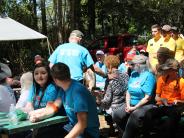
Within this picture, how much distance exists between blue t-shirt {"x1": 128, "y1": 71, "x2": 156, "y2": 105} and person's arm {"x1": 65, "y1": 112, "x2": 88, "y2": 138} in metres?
2.10

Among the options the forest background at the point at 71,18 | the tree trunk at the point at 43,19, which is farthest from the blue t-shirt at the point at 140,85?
the tree trunk at the point at 43,19

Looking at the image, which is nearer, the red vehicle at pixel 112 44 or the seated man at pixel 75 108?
the seated man at pixel 75 108

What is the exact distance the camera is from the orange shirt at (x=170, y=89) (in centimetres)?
607

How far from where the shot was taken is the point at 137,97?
6.27m

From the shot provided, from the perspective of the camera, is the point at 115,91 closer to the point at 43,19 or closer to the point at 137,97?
the point at 137,97

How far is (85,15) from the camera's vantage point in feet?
93.6

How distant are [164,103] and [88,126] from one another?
2.11 m

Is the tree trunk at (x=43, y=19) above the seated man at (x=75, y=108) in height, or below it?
below

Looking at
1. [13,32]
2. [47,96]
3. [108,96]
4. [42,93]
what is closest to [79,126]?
[47,96]

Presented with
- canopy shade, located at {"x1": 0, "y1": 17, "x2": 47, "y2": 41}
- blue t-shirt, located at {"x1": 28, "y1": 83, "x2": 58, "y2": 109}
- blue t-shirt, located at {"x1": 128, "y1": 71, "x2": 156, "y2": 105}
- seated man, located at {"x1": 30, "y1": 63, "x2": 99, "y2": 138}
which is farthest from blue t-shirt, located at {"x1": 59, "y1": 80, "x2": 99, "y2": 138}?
canopy shade, located at {"x1": 0, "y1": 17, "x2": 47, "y2": 41}

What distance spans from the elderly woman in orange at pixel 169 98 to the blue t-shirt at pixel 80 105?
179 cm

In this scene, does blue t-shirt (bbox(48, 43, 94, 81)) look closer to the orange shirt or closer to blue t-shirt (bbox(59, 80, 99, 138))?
the orange shirt

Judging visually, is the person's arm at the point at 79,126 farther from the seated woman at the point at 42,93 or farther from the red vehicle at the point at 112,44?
the red vehicle at the point at 112,44

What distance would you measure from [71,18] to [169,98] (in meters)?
14.2
